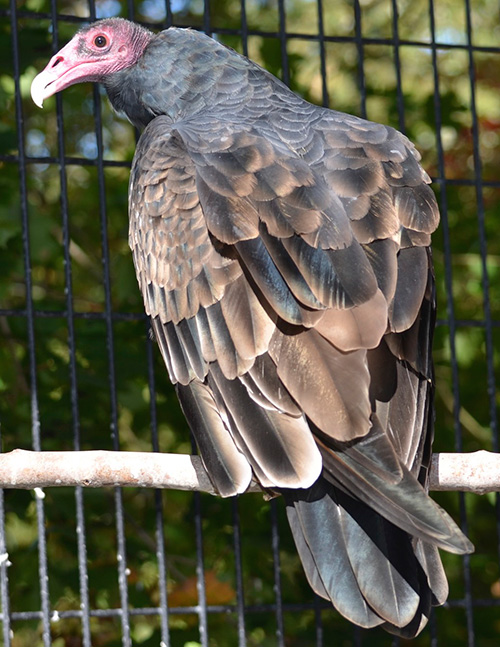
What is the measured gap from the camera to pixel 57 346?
217 inches

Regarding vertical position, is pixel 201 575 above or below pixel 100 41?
below

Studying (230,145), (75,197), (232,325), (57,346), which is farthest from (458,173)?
(232,325)

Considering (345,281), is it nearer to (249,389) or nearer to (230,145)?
(249,389)

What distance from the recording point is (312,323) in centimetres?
272

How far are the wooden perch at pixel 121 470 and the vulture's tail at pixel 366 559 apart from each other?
27cm

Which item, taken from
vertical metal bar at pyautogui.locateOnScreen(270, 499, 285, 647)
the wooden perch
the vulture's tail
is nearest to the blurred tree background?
vertical metal bar at pyautogui.locateOnScreen(270, 499, 285, 647)

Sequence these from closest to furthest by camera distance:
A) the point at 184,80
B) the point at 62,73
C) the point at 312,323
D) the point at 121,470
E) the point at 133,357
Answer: the point at 312,323 → the point at 121,470 → the point at 184,80 → the point at 62,73 → the point at 133,357

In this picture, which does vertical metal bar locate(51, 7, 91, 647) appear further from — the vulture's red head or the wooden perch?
the wooden perch

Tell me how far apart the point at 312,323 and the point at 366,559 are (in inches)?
22.9

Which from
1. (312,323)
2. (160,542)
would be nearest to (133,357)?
(160,542)

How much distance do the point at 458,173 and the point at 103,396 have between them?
3260mm

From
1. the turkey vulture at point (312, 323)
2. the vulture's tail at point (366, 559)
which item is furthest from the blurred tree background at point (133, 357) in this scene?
the vulture's tail at point (366, 559)

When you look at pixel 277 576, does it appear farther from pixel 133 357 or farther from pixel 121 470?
pixel 121 470

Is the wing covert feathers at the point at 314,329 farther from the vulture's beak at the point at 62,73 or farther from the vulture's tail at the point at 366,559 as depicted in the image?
the vulture's beak at the point at 62,73
